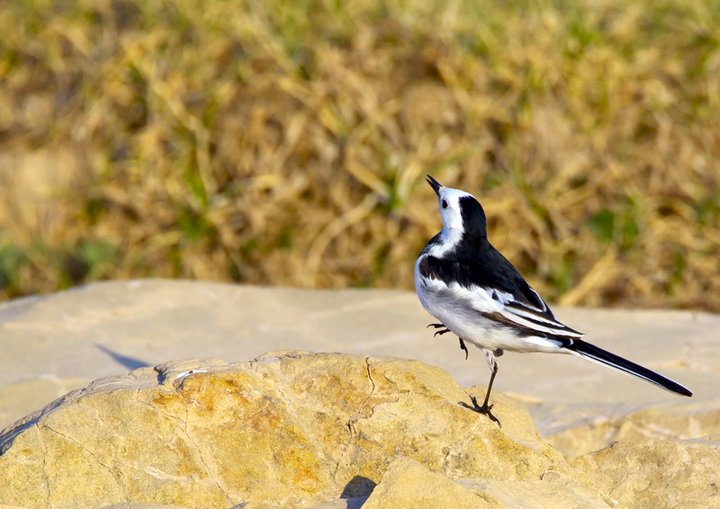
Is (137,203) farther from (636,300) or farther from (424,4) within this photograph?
(636,300)

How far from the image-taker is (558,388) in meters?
5.66

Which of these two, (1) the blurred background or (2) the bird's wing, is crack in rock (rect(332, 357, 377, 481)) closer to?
(2) the bird's wing

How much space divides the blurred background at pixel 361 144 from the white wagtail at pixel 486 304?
3823mm

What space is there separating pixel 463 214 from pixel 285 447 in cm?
125

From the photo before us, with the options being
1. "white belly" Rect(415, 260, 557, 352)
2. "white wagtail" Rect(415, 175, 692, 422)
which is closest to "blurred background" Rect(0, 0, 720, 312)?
"white wagtail" Rect(415, 175, 692, 422)

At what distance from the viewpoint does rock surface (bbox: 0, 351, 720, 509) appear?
3.67 meters

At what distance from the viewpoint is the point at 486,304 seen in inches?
166

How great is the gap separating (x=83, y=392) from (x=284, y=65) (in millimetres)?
5544

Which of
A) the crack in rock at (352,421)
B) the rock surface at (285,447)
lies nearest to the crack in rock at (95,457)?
the rock surface at (285,447)

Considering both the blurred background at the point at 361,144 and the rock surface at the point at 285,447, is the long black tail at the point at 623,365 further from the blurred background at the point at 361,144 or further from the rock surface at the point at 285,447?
the blurred background at the point at 361,144

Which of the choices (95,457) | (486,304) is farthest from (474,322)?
(95,457)

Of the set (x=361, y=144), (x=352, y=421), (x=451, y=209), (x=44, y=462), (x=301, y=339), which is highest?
(x=451, y=209)

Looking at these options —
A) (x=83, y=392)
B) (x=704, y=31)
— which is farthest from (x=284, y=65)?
(x=83, y=392)

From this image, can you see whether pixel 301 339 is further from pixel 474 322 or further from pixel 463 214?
pixel 474 322
